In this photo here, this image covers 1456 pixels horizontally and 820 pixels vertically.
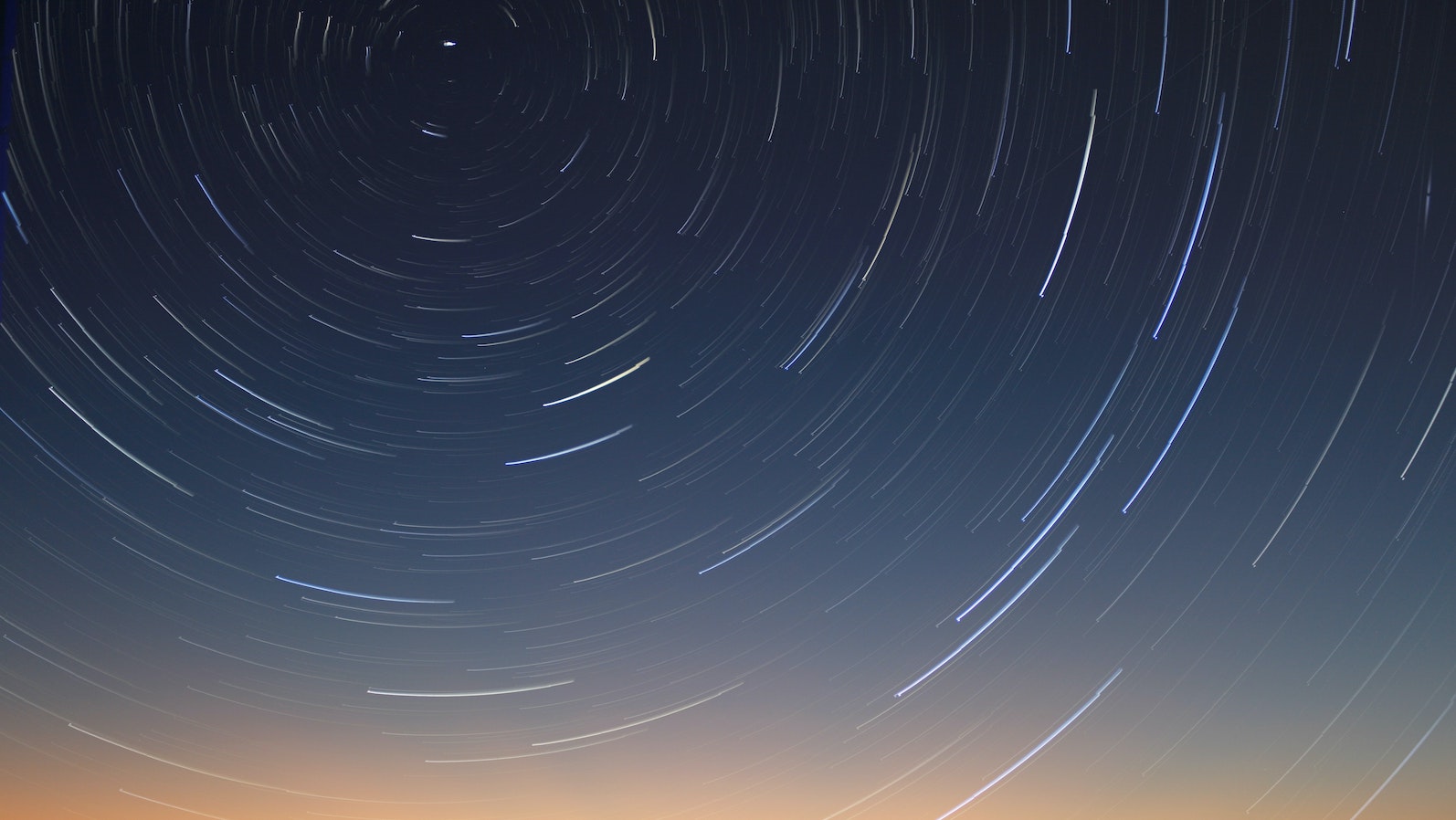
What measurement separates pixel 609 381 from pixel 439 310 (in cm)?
162

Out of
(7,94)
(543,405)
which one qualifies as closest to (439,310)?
(543,405)

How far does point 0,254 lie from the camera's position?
342cm

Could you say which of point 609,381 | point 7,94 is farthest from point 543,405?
point 7,94

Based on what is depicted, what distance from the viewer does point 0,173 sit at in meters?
3.59

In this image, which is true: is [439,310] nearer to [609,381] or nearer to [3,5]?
[609,381]

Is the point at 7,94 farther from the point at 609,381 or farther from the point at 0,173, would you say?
the point at 609,381

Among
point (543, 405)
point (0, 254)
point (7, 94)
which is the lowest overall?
point (0, 254)

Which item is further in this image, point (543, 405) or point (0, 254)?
point (543, 405)

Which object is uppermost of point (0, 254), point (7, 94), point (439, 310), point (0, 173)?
point (439, 310)

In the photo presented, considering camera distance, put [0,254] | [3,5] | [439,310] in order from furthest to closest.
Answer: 1. [439,310]
2. [3,5]
3. [0,254]

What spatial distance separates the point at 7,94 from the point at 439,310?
26.4ft

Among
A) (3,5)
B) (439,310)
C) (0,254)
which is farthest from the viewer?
(439,310)

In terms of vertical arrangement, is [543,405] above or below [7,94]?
above

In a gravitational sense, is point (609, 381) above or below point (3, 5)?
above
